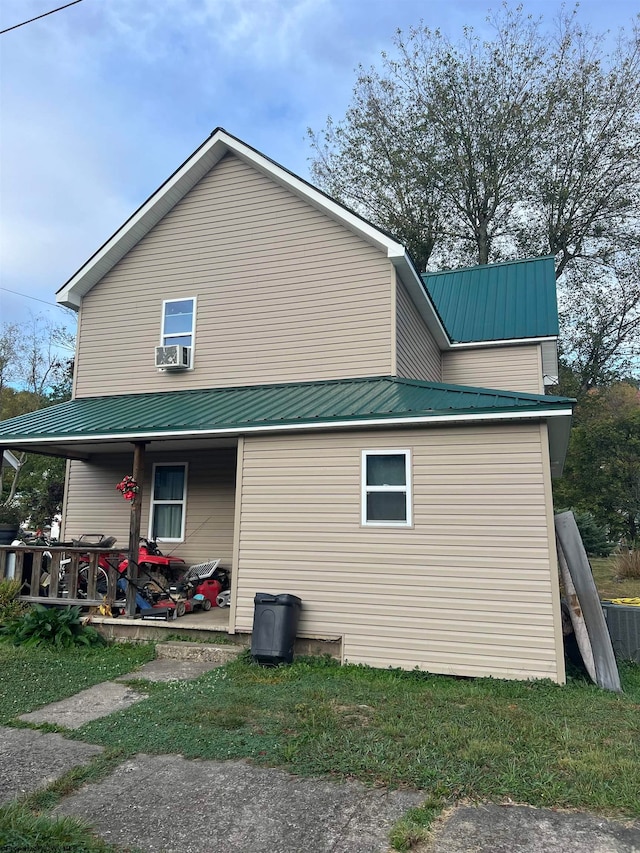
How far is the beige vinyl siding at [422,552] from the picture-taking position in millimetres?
6996

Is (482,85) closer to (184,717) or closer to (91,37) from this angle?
(91,37)

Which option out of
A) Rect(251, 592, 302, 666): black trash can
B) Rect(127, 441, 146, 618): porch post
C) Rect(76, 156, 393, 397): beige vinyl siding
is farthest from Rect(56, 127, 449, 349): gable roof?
Rect(251, 592, 302, 666): black trash can

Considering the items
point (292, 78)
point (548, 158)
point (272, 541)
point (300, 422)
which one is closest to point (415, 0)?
point (292, 78)

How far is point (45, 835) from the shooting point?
340 cm

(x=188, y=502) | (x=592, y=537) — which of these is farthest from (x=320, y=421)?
(x=592, y=537)

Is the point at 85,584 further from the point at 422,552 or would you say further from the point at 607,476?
the point at 607,476

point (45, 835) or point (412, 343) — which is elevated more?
point (412, 343)

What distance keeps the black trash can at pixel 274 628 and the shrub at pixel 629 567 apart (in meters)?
9.98

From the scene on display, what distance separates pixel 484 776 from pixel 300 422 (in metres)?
4.94

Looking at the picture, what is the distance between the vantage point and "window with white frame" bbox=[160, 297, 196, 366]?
37.4 feet

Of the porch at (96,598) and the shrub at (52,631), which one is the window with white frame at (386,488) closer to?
the porch at (96,598)

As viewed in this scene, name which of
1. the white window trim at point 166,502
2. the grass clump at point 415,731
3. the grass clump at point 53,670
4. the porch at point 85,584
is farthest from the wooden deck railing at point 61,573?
the grass clump at point 415,731

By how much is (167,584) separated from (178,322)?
16.3 feet

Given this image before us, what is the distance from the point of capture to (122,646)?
8516mm
